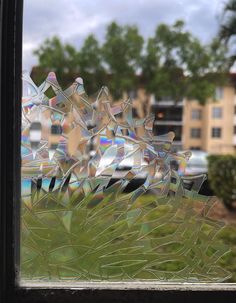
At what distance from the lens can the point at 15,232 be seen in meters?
0.90

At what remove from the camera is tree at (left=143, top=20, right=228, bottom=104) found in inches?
372

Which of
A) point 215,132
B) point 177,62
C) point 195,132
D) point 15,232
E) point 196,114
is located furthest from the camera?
point 215,132

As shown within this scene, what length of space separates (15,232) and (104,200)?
250mm

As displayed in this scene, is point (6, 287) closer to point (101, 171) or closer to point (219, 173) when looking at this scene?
point (101, 171)

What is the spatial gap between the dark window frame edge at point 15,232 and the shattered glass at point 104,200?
0.19 feet

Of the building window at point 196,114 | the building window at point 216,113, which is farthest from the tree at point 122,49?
the building window at point 216,113

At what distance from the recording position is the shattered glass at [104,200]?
984 millimetres

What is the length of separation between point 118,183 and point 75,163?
13 cm

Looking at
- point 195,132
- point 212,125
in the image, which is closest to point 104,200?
point 195,132

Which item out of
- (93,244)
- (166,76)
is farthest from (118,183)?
(166,76)

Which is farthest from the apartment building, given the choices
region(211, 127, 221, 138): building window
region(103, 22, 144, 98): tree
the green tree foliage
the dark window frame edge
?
the dark window frame edge

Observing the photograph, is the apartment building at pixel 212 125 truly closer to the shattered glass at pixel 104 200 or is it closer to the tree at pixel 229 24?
the tree at pixel 229 24

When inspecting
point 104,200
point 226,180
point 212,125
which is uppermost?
point 212,125

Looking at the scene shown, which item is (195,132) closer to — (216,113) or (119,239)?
(216,113)
